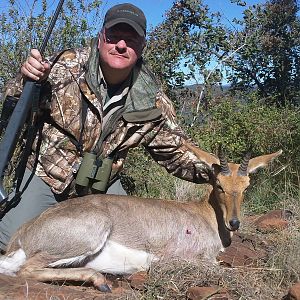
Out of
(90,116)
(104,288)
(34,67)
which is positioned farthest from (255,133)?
(104,288)

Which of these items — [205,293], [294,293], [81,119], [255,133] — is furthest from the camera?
[255,133]

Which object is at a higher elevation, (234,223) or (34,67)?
(34,67)

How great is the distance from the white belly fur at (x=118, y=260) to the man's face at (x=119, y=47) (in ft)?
6.37

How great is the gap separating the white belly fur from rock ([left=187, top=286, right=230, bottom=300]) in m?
1.15

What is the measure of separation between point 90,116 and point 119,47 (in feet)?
2.65

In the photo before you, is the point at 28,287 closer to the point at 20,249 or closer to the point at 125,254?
the point at 20,249

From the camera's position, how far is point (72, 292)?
15.8ft

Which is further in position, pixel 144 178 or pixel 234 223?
pixel 144 178

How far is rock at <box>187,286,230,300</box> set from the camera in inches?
176

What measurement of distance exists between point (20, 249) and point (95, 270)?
71 centimetres

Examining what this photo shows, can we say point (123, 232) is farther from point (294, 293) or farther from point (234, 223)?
point (294, 293)

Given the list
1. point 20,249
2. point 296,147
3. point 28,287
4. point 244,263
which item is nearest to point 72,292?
point 28,287

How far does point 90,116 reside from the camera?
6.49 metres

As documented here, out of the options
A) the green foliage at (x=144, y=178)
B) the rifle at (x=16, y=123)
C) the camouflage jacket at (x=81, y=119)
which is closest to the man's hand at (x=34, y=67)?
the rifle at (x=16, y=123)
